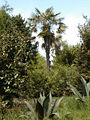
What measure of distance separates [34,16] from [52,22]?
2636 millimetres

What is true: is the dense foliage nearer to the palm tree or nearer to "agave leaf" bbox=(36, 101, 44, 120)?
"agave leaf" bbox=(36, 101, 44, 120)

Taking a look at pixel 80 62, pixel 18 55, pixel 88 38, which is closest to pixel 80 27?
pixel 88 38

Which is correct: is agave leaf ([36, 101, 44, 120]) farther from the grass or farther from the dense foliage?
the dense foliage

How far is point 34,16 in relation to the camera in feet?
84.4

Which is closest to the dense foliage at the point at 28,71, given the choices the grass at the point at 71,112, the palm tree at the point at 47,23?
the grass at the point at 71,112

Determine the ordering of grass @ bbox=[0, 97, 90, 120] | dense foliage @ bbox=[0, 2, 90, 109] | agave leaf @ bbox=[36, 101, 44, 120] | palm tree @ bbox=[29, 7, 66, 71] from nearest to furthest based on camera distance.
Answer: agave leaf @ bbox=[36, 101, 44, 120], grass @ bbox=[0, 97, 90, 120], dense foliage @ bbox=[0, 2, 90, 109], palm tree @ bbox=[29, 7, 66, 71]

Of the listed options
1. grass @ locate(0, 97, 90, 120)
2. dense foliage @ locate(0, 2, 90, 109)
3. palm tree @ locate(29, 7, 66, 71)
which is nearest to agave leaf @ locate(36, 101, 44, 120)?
grass @ locate(0, 97, 90, 120)

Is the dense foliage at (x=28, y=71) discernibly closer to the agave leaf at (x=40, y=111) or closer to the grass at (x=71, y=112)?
the grass at (x=71, y=112)

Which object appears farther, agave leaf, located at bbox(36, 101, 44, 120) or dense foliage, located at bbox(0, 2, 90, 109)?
dense foliage, located at bbox(0, 2, 90, 109)

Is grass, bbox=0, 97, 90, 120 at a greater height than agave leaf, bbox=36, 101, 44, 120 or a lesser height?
lesser

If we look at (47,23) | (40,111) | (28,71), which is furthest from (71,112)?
(47,23)

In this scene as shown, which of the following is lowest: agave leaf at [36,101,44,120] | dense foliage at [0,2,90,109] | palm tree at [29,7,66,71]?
agave leaf at [36,101,44,120]

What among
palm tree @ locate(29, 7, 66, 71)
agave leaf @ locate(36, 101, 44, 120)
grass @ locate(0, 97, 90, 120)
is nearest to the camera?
agave leaf @ locate(36, 101, 44, 120)

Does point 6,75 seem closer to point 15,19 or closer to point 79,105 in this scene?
point 79,105
